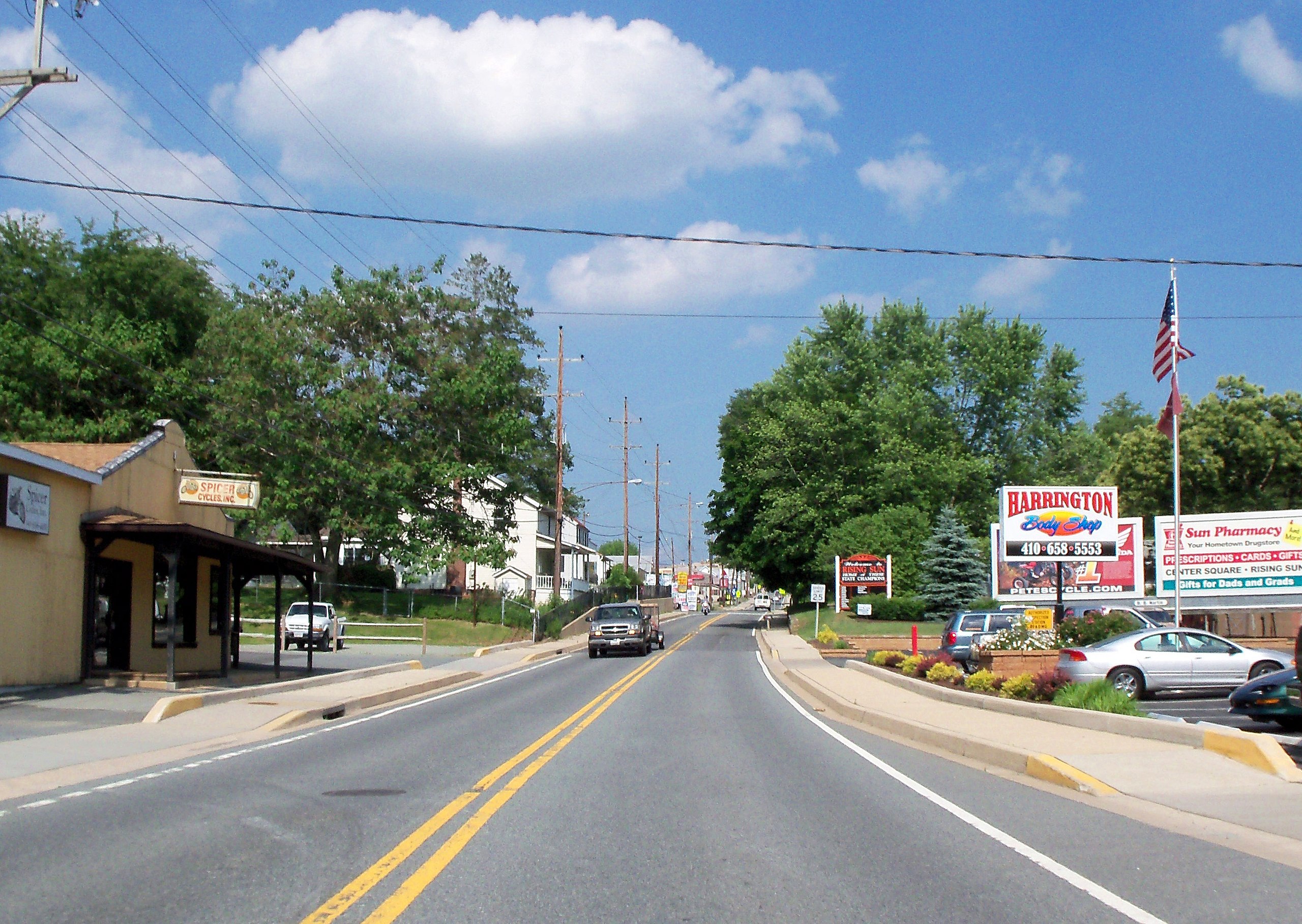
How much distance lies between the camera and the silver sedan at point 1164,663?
19.8 m

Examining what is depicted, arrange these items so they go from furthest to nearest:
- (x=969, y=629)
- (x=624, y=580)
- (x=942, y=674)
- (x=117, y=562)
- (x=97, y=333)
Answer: (x=624, y=580)
(x=97, y=333)
(x=969, y=629)
(x=117, y=562)
(x=942, y=674)

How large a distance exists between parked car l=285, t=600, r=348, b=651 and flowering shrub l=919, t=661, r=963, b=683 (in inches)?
890

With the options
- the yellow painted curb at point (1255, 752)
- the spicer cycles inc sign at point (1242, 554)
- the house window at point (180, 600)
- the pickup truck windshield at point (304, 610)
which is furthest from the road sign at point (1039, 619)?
the pickup truck windshield at point (304, 610)


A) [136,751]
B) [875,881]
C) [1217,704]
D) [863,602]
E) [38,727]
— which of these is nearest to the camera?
[875,881]

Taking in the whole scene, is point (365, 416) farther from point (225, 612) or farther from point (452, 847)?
point (452, 847)

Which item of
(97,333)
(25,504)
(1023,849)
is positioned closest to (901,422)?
(97,333)

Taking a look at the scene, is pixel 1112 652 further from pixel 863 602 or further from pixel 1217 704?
pixel 863 602

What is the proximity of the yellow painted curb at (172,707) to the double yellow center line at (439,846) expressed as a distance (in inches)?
230

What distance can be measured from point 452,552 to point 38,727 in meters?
34.8

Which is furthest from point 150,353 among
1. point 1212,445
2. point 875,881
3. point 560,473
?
point 1212,445

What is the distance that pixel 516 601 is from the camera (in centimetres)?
5644

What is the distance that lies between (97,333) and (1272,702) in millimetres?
45421

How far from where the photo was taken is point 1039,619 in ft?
81.0

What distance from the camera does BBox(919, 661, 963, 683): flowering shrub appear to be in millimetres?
22172
